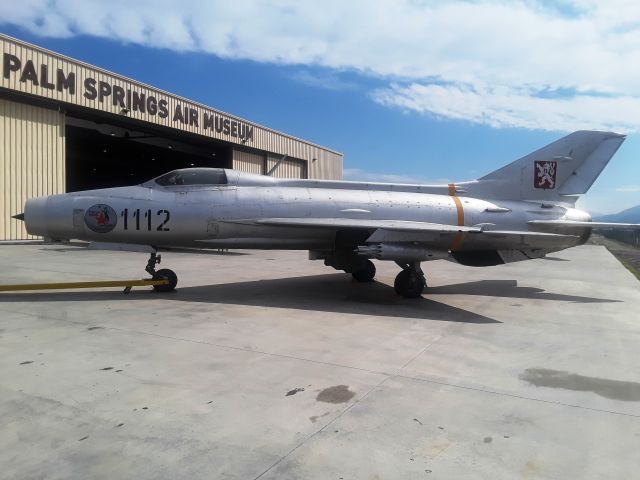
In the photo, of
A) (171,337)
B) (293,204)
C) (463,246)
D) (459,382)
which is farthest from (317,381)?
(463,246)

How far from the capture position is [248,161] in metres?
30.9

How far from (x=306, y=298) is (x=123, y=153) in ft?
110

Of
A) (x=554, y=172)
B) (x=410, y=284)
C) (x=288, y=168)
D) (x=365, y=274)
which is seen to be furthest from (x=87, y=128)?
(x=554, y=172)

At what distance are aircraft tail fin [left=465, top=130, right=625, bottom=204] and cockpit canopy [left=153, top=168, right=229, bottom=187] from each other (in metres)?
5.92

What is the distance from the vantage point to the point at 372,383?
→ 425 centimetres

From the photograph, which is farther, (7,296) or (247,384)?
(7,296)

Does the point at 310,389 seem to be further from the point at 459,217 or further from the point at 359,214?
the point at 459,217

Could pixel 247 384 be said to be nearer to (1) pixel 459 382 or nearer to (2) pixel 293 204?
Answer: (1) pixel 459 382

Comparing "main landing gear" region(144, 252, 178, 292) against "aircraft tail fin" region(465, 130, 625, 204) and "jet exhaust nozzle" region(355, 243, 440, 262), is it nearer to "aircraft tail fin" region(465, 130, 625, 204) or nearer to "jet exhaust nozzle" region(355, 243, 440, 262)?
"jet exhaust nozzle" region(355, 243, 440, 262)

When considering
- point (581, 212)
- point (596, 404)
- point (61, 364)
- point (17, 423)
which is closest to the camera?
point (17, 423)

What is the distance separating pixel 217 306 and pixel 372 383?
411 cm

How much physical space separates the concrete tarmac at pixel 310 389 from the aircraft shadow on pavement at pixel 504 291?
1335 mm

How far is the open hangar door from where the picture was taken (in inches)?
1080

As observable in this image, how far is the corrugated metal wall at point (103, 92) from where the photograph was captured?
18.3m
